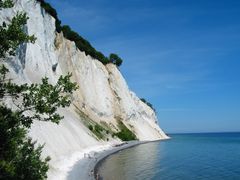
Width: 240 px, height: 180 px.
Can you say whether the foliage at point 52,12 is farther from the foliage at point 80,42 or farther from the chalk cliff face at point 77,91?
the foliage at point 80,42

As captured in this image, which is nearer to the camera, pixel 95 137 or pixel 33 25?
pixel 33 25

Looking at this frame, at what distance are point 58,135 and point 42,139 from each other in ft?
21.5

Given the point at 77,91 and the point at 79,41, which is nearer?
the point at 77,91

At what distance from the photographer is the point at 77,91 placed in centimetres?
6969

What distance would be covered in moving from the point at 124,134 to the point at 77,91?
1564 cm

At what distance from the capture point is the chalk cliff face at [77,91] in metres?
37.6

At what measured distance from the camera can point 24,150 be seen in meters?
13.4

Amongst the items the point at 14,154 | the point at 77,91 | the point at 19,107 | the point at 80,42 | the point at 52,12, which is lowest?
the point at 14,154

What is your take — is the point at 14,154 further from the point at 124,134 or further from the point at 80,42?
the point at 80,42

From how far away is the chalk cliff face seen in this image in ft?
123

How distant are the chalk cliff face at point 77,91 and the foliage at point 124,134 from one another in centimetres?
150

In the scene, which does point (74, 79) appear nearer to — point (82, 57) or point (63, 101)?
point (82, 57)

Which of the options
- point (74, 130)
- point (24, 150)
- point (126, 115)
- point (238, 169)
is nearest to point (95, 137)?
point (74, 130)

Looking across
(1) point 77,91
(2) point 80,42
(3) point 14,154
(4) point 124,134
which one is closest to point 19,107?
(3) point 14,154
